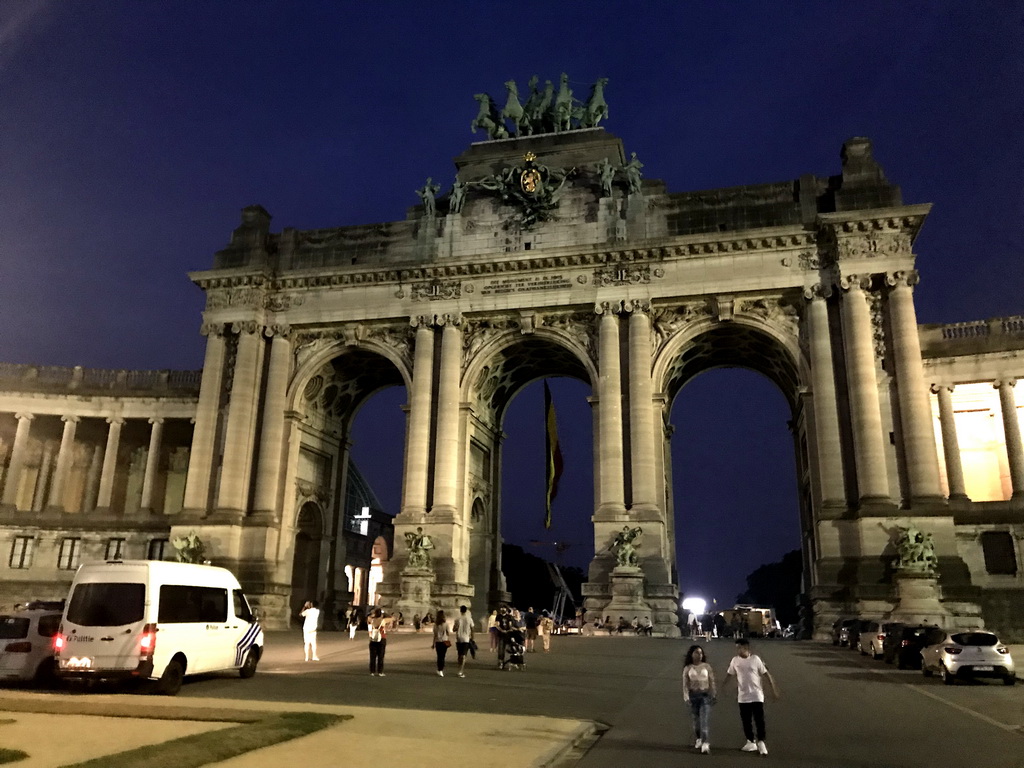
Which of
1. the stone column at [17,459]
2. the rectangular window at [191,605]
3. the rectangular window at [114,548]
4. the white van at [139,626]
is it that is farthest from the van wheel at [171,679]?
the stone column at [17,459]

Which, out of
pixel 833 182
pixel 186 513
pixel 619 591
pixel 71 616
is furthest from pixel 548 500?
pixel 71 616

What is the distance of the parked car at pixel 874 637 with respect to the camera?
27344mm

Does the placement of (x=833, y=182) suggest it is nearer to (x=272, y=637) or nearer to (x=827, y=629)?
(x=827, y=629)

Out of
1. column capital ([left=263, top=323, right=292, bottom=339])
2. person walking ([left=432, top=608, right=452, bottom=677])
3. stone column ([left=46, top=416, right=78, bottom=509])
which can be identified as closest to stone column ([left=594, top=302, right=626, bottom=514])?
column capital ([left=263, top=323, right=292, bottom=339])

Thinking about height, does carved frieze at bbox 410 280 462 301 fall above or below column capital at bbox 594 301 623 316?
above

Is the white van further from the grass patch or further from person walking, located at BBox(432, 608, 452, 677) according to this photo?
person walking, located at BBox(432, 608, 452, 677)

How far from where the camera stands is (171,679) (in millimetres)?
17078

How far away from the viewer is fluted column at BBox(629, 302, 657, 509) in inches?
1560

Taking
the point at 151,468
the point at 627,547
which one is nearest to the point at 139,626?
the point at 627,547

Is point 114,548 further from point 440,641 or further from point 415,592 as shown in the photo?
point 440,641

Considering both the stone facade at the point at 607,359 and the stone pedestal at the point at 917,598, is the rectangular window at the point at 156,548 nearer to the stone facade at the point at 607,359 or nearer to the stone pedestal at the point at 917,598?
the stone facade at the point at 607,359

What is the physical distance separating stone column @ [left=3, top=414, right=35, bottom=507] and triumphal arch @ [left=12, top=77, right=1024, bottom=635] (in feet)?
0.60

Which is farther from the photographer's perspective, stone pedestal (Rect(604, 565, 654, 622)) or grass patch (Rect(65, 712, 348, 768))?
stone pedestal (Rect(604, 565, 654, 622))

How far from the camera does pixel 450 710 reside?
587 inches
